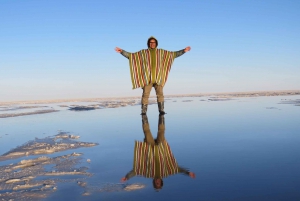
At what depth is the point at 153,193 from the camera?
8.42ft

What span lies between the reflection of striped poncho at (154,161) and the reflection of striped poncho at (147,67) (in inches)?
191

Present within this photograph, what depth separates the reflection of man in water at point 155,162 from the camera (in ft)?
10.2

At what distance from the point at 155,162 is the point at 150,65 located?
604 centimetres

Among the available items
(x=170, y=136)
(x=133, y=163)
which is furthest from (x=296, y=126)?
(x=133, y=163)

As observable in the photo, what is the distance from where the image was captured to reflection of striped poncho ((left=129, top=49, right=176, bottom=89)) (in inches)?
367

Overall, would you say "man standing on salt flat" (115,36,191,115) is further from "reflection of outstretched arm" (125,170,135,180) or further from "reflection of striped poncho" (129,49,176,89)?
"reflection of outstretched arm" (125,170,135,180)

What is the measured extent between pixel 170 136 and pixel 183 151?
1394 mm

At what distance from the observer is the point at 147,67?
9398 millimetres

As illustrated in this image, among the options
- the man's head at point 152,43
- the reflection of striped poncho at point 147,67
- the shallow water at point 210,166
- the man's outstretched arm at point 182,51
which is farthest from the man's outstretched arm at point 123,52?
the shallow water at point 210,166

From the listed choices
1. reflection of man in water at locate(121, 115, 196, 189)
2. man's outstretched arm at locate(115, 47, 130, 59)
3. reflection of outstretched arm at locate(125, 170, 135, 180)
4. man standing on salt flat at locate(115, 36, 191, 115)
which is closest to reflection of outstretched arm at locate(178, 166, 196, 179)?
reflection of man in water at locate(121, 115, 196, 189)

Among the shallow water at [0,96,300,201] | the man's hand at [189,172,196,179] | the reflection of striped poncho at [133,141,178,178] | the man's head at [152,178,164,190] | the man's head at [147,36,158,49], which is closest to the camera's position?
the shallow water at [0,96,300,201]

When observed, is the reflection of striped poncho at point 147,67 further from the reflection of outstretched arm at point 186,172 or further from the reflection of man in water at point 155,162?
the reflection of outstretched arm at point 186,172

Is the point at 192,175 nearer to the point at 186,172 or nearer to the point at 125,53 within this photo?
the point at 186,172

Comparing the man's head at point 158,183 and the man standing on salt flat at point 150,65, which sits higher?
the man standing on salt flat at point 150,65
